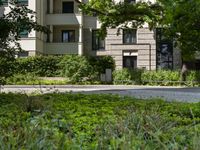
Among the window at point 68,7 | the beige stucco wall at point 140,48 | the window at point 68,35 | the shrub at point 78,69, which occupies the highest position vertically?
the window at point 68,7

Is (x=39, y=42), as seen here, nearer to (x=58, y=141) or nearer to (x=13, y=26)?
(x=13, y=26)

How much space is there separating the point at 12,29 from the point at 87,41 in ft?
114

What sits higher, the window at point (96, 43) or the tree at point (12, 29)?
the window at point (96, 43)

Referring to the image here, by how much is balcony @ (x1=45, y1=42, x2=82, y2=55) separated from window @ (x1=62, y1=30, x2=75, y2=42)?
1.30 m

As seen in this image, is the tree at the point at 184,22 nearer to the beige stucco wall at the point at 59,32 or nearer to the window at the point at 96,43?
the window at the point at 96,43

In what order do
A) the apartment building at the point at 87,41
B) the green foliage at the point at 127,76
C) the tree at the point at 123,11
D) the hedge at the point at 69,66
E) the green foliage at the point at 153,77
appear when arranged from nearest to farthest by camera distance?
the tree at the point at 123,11 → the green foliage at the point at 153,77 → the hedge at the point at 69,66 → the green foliage at the point at 127,76 → the apartment building at the point at 87,41

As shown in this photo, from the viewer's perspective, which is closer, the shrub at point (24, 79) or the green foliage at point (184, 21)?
the green foliage at point (184, 21)

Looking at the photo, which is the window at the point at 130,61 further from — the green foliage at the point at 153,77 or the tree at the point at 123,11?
the tree at the point at 123,11

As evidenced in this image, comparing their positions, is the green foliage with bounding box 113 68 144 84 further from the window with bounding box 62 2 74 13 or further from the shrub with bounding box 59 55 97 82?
the window with bounding box 62 2 74 13

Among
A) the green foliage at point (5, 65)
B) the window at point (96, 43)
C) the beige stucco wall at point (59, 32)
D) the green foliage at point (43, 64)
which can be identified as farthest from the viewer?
the beige stucco wall at point (59, 32)

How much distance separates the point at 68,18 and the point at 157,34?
8.71 metres

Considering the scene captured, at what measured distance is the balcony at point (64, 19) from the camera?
4788 cm

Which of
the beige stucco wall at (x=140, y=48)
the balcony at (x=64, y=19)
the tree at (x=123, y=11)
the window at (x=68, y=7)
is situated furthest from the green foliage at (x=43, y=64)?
the window at (x=68, y=7)

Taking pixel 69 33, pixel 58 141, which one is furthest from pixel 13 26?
pixel 69 33
